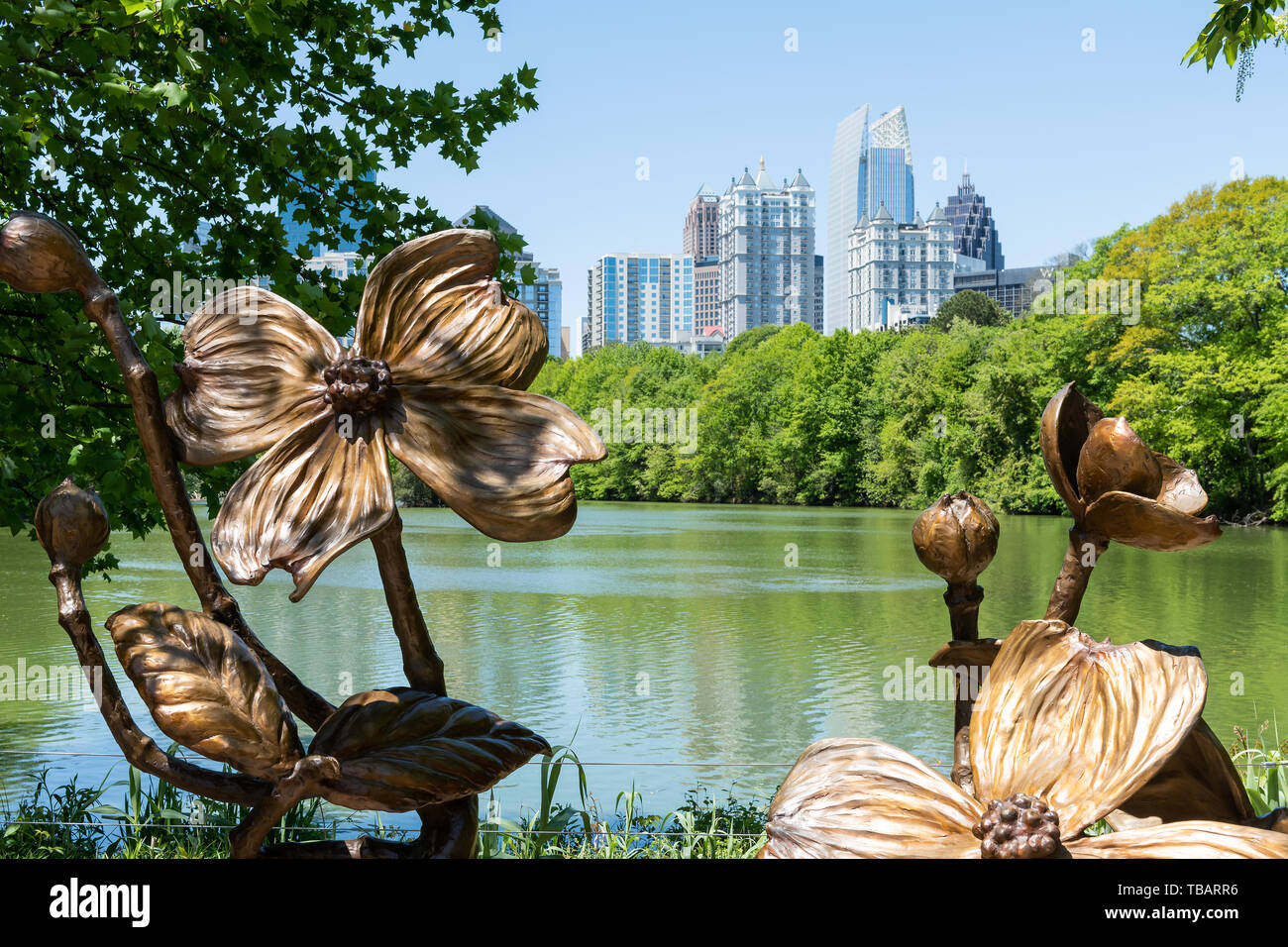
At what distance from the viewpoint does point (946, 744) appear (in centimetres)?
771

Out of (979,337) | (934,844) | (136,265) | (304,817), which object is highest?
(979,337)

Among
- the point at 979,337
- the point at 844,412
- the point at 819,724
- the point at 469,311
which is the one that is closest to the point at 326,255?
the point at 469,311

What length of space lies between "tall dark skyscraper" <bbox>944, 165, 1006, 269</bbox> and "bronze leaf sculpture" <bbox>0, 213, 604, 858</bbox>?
168m

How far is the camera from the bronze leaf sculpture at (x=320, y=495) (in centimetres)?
57

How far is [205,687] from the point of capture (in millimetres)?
552

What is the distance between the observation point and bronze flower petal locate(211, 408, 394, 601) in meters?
0.60

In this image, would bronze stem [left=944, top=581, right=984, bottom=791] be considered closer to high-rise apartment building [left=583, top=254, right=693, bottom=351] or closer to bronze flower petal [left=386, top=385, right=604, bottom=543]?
bronze flower petal [left=386, top=385, right=604, bottom=543]

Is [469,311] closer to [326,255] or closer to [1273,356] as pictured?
[326,255]

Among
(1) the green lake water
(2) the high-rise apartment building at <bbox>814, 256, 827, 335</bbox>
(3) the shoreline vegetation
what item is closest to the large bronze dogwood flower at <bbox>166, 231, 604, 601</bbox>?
(1) the green lake water

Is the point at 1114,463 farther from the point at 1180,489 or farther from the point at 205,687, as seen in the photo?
the point at 205,687

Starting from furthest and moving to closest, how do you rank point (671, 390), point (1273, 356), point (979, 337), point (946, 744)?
1. point (671, 390)
2. point (979, 337)
3. point (1273, 356)
4. point (946, 744)

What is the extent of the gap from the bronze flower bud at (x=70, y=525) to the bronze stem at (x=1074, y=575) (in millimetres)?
608

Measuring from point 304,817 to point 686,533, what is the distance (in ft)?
91.2
